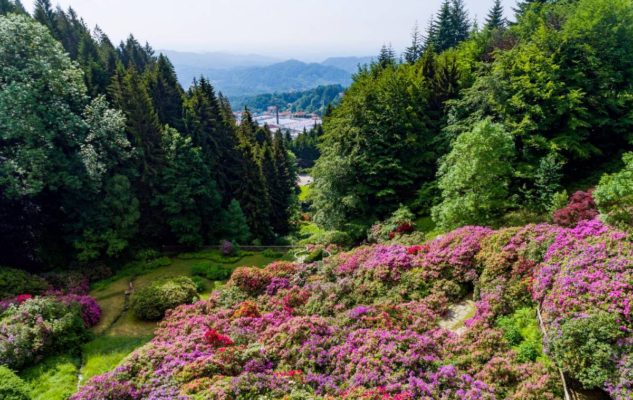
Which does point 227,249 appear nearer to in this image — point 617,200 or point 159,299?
point 159,299

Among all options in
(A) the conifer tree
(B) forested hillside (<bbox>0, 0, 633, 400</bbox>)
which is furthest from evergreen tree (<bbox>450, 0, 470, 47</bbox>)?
(B) forested hillside (<bbox>0, 0, 633, 400</bbox>)

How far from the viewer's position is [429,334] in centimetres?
1265

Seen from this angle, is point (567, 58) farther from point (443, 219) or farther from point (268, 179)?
point (268, 179)

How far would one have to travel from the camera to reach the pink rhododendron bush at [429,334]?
9.97m

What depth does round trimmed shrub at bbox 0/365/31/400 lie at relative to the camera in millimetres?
12227

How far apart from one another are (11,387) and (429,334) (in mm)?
13593

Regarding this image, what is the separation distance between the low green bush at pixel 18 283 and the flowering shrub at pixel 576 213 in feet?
81.4

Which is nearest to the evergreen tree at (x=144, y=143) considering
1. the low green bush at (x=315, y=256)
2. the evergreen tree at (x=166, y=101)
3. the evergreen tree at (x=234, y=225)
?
the evergreen tree at (x=234, y=225)

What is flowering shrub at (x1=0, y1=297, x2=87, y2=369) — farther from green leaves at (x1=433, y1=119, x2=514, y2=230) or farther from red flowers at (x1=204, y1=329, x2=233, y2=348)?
green leaves at (x1=433, y1=119, x2=514, y2=230)

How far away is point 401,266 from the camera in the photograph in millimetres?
16656

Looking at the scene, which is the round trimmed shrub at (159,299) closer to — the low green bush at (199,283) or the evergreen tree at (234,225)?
the low green bush at (199,283)

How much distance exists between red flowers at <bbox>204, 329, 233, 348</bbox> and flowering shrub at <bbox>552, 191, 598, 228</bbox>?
1424cm

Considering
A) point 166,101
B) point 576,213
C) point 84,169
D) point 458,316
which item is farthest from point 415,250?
point 166,101

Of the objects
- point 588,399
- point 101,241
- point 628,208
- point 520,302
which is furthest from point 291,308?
point 101,241
